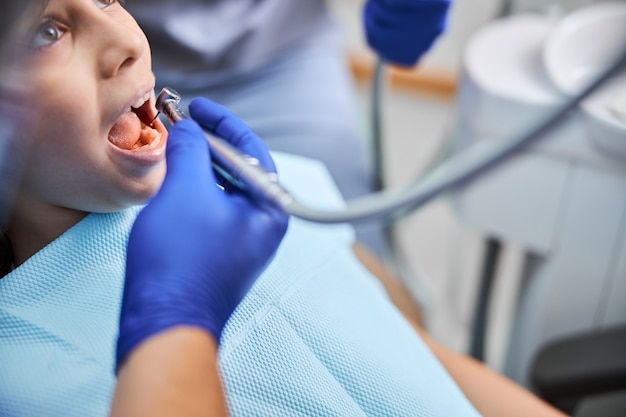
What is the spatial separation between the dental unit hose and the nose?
4 centimetres

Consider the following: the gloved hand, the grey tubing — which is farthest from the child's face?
the gloved hand

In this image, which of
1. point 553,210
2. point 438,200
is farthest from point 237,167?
point 438,200

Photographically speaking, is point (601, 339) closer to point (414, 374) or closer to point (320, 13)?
point (414, 374)

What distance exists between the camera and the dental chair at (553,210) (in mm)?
823

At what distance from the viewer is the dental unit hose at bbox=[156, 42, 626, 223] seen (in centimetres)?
43

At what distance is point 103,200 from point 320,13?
0.70 m

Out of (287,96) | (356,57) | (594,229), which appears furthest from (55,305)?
(356,57)

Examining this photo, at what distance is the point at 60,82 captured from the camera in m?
0.42

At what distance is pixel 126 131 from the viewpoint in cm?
46

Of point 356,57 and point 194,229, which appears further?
point 356,57

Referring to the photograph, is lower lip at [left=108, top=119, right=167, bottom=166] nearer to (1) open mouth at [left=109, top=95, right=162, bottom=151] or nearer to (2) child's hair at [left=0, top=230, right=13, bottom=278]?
(1) open mouth at [left=109, top=95, right=162, bottom=151]

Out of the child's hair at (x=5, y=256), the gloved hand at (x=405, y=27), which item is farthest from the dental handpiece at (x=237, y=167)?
the gloved hand at (x=405, y=27)

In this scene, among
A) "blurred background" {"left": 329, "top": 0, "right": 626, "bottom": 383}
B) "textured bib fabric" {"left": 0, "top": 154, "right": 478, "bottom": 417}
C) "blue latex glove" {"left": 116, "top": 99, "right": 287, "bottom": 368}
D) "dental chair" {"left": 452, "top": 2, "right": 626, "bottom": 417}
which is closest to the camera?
"blue latex glove" {"left": 116, "top": 99, "right": 287, "bottom": 368}

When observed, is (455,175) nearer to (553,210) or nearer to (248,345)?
(248,345)
